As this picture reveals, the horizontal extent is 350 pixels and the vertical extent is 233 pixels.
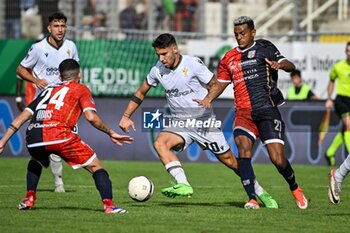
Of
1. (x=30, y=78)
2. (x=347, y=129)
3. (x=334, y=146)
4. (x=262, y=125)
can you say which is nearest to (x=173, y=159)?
(x=262, y=125)

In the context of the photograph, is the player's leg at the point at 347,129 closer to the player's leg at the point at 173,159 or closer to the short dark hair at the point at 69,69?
the player's leg at the point at 173,159

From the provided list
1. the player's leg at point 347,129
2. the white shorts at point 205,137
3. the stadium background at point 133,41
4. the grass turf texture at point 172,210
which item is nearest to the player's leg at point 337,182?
the grass turf texture at point 172,210

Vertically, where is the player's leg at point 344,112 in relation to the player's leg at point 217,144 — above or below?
below

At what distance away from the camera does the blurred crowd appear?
976 inches

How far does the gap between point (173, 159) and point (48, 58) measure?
329 cm

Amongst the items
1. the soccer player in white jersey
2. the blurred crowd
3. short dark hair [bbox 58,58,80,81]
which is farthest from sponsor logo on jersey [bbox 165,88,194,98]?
the blurred crowd

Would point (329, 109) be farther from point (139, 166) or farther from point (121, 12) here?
point (121, 12)

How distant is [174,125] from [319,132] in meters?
9.85

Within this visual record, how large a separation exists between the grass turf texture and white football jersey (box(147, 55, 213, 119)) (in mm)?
1234

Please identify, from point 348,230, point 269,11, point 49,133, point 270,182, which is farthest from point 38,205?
point 269,11

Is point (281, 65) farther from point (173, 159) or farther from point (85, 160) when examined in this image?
point (85, 160)

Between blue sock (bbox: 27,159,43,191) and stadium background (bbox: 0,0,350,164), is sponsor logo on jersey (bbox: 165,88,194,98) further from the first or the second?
stadium background (bbox: 0,0,350,164)

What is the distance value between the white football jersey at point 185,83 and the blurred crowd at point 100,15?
11.6m

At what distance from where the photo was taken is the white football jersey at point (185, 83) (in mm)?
13125
